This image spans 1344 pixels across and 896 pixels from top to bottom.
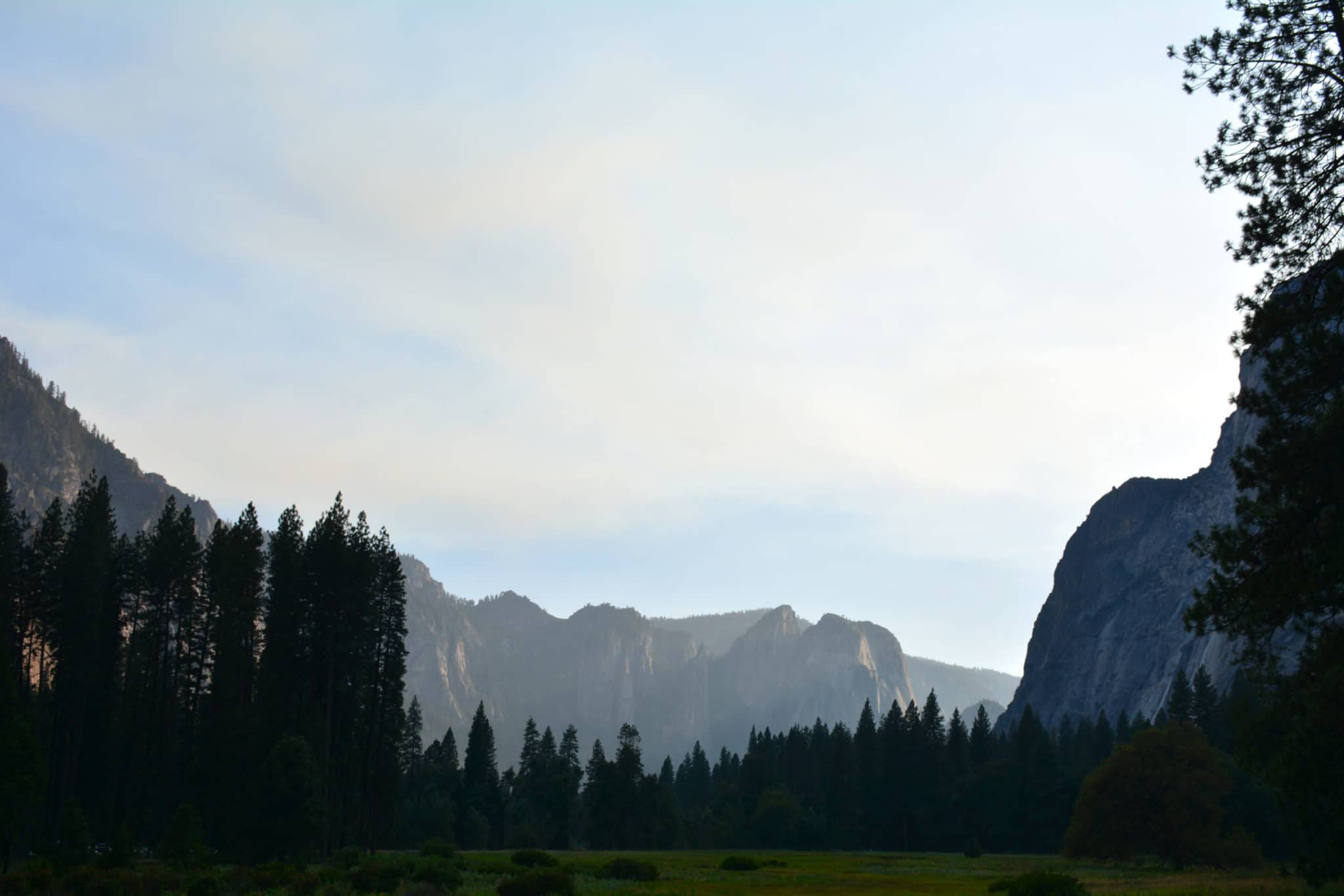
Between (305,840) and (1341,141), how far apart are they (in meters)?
49.2

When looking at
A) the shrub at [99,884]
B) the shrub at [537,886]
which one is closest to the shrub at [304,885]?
the shrub at [99,884]

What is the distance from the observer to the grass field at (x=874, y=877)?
40.4 m

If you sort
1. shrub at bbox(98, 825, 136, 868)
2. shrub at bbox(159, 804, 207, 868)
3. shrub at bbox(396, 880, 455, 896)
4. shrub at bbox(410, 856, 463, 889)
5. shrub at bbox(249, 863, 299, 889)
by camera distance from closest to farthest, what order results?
shrub at bbox(396, 880, 455, 896)
shrub at bbox(249, 863, 299, 889)
shrub at bbox(410, 856, 463, 889)
shrub at bbox(98, 825, 136, 868)
shrub at bbox(159, 804, 207, 868)

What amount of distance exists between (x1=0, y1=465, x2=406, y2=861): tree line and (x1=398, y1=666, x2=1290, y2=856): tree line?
1470 inches

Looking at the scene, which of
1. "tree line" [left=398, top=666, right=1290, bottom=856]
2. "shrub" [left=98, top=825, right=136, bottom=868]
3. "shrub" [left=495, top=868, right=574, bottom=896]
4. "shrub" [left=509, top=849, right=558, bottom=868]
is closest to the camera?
"shrub" [left=495, top=868, right=574, bottom=896]

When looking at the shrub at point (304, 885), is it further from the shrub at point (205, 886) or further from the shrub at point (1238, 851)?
the shrub at point (1238, 851)

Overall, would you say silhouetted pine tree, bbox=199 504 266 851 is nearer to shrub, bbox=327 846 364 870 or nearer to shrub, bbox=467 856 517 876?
shrub, bbox=327 846 364 870

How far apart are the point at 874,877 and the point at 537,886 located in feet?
86.9

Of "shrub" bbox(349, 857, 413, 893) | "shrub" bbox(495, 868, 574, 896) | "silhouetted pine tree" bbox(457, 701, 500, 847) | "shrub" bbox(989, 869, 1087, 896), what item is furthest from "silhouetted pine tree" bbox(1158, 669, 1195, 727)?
"shrub" bbox(349, 857, 413, 893)

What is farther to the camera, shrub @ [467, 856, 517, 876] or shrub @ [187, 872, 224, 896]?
shrub @ [467, 856, 517, 876]

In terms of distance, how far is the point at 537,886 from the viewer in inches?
1465

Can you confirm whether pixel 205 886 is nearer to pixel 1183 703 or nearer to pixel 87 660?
pixel 87 660

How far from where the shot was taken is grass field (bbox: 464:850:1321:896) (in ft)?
133

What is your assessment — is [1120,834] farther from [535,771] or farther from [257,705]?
[535,771]
